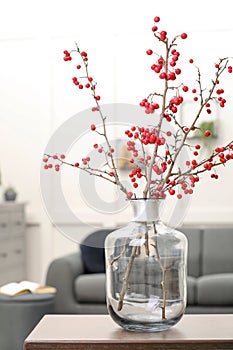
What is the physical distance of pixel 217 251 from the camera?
5.02 metres

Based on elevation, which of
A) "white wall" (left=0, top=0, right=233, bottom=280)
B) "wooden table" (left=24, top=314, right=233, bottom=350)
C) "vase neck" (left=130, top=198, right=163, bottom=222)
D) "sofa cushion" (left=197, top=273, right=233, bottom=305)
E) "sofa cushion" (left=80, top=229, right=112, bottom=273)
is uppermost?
"white wall" (left=0, top=0, right=233, bottom=280)

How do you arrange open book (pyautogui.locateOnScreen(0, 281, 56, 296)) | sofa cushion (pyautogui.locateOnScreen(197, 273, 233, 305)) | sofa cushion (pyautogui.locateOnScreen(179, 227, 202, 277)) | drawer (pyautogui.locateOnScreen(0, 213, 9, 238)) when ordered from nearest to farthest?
1. open book (pyautogui.locateOnScreen(0, 281, 56, 296))
2. sofa cushion (pyautogui.locateOnScreen(197, 273, 233, 305))
3. sofa cushion (pyautogui.locateOnScreen(179, 227, 202, 277))
4. drawer (pyautogui.locateOnScreen(0, 213, 9, 238))

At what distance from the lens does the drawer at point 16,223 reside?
19.7 ft

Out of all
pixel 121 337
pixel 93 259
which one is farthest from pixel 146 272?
pixel 93 259

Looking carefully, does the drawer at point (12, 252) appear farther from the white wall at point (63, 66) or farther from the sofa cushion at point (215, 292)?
the sofa cushion at point (215, 292)

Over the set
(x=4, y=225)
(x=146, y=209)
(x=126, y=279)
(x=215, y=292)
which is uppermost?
(x=146, y=209)

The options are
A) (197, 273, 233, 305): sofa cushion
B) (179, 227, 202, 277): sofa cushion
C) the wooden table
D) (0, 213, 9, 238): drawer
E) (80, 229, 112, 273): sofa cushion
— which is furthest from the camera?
(0, 213, 9, 238): drawer

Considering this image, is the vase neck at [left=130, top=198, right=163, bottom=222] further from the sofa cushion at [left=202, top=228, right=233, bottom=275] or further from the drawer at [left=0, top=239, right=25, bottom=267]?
the drawer at [left=0, top=239, right=25, bottom=267]

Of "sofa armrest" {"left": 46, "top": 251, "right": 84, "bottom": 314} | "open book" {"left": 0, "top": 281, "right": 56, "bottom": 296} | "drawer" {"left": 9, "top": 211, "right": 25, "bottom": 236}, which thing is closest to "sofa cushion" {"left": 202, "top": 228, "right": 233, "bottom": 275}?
"sofa armrest" {"left": 46, "top": 251, "right": 84, "bottom": 314}

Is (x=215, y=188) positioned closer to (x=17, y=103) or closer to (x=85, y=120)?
(x=17, y=103)

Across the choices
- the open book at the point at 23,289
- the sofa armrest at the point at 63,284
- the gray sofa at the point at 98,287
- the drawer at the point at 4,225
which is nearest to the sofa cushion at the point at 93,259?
the gray sofa at the point at 98,287

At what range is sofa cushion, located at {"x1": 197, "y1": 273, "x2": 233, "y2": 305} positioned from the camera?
14.9 feet

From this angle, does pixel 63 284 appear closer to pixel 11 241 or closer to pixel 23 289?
pixel 23 289

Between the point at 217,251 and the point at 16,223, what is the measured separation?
184 centimetres
